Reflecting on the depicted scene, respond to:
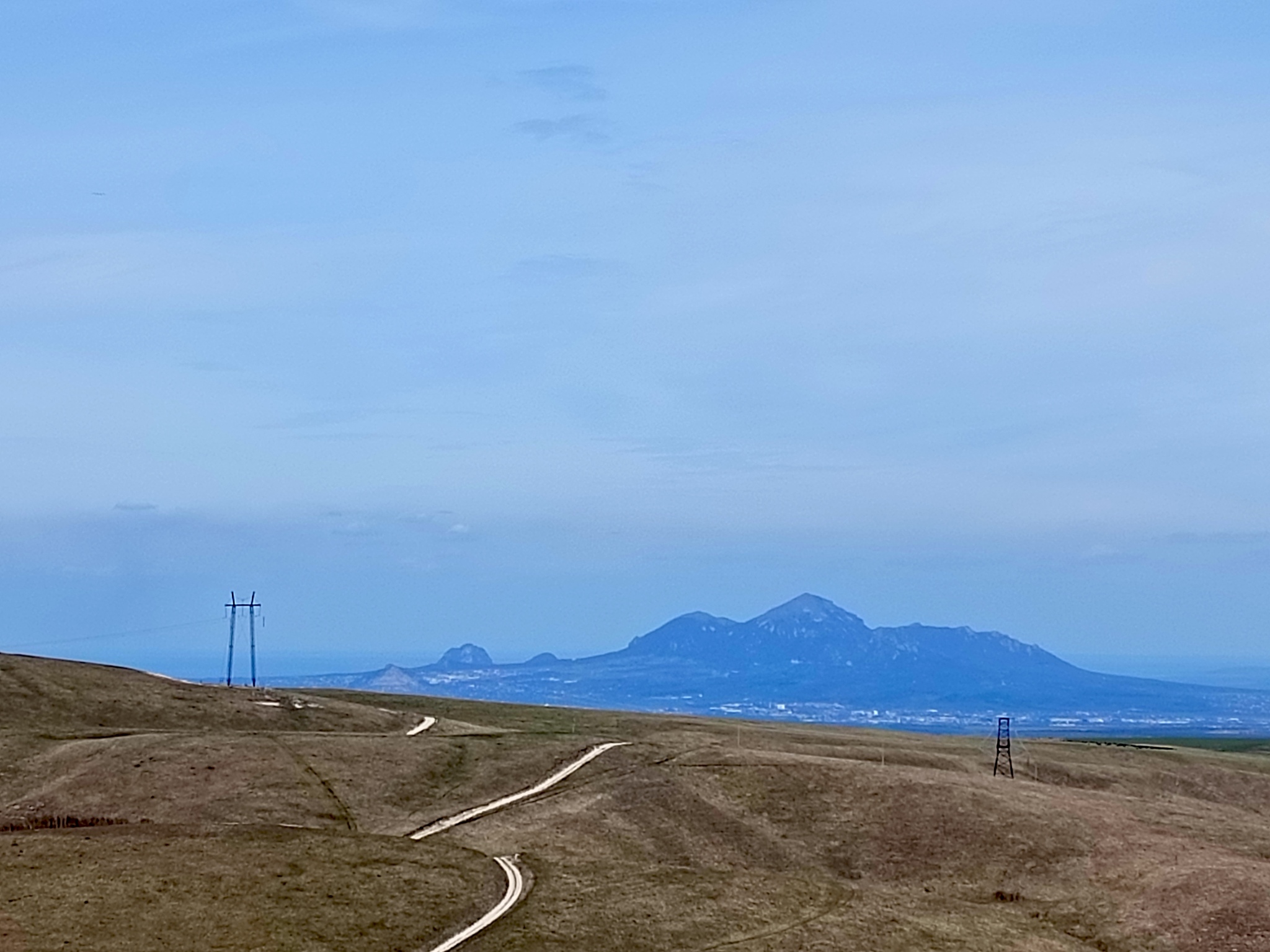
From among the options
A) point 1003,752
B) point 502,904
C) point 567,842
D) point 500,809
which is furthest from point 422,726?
point 502,904

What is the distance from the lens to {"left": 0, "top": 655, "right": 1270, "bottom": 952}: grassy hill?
68.2 metres

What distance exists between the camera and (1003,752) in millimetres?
135000

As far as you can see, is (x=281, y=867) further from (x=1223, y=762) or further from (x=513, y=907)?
(x=1223, y=762)

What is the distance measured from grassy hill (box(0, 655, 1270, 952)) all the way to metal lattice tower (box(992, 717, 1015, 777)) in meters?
1.84

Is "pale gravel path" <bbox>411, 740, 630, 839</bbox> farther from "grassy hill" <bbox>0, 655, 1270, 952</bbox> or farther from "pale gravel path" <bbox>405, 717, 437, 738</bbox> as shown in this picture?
"pale gravel path" <bbox>405, 717, 437, 738</bbox>

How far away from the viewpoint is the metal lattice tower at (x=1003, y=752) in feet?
388

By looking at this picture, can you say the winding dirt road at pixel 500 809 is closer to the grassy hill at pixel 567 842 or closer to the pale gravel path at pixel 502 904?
the pale gravel path at pixel 502 904

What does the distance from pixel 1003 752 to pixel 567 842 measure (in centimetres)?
6170

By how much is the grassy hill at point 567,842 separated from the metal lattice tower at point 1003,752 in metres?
1.84

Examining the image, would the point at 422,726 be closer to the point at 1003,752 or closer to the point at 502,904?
the point at 1003,752

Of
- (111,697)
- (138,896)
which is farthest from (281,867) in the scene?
(111,697)

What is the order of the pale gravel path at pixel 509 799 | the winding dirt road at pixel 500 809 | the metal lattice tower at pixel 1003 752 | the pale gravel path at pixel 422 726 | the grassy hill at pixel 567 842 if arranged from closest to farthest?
the winding dirt road at pixel 500 809
the grassy hill at pixel 567 842
the pale gravel path at pixel 509 799
the metal lattice tower at pixel 1003 752
the pale gravel path at pixel 422 726

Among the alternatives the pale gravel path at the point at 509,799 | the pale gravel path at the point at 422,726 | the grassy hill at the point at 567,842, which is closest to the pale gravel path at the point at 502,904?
the grassy hill at the point at 567,842

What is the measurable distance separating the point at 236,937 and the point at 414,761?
36.6 meters
